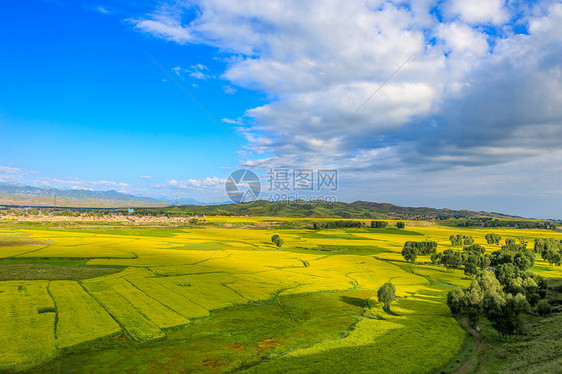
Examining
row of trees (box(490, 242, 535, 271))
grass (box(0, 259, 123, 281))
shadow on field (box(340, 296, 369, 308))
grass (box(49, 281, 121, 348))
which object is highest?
row of trees (box(490, 242, 535, 271))

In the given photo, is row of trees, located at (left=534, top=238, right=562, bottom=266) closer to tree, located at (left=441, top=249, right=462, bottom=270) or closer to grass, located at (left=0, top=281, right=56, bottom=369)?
tree, located at (left=441, top=249, right=462, bottom=270)

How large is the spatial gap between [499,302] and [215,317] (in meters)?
51.4

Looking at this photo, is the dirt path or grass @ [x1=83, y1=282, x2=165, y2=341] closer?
the dirt path

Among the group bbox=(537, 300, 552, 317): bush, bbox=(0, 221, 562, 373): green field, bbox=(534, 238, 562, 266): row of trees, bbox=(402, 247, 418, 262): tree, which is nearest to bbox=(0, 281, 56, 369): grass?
bbox=(0, 221, 562, 373): green field

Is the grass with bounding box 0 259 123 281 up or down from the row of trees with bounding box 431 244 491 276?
down

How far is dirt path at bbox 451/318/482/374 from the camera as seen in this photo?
3977cm

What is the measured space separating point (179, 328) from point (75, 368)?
16.0m

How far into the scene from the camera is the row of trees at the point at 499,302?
51.3m

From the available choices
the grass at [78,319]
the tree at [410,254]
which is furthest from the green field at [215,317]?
the tree at [410,254]

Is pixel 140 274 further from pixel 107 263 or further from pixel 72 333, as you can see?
pixel 72 333

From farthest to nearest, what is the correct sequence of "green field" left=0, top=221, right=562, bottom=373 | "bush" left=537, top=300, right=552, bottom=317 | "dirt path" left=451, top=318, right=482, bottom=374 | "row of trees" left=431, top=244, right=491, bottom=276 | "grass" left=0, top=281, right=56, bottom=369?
"row of trees" left=431, top=244, right=491, bottom=276 < "bush" left=537, top=300, right=552, bottom=317 < "dirt path" left=451, top=318, right=482, bottom=374 < "green field" left=0, top=221, right=562, bottom=373 < "grass" left=0, top=281, right=56, bottom=369

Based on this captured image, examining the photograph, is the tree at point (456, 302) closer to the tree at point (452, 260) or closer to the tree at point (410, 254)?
the tree at point (452, 260)

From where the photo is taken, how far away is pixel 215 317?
5450 centimetres

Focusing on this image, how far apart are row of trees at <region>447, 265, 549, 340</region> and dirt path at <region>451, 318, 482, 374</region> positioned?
6.41 feet
